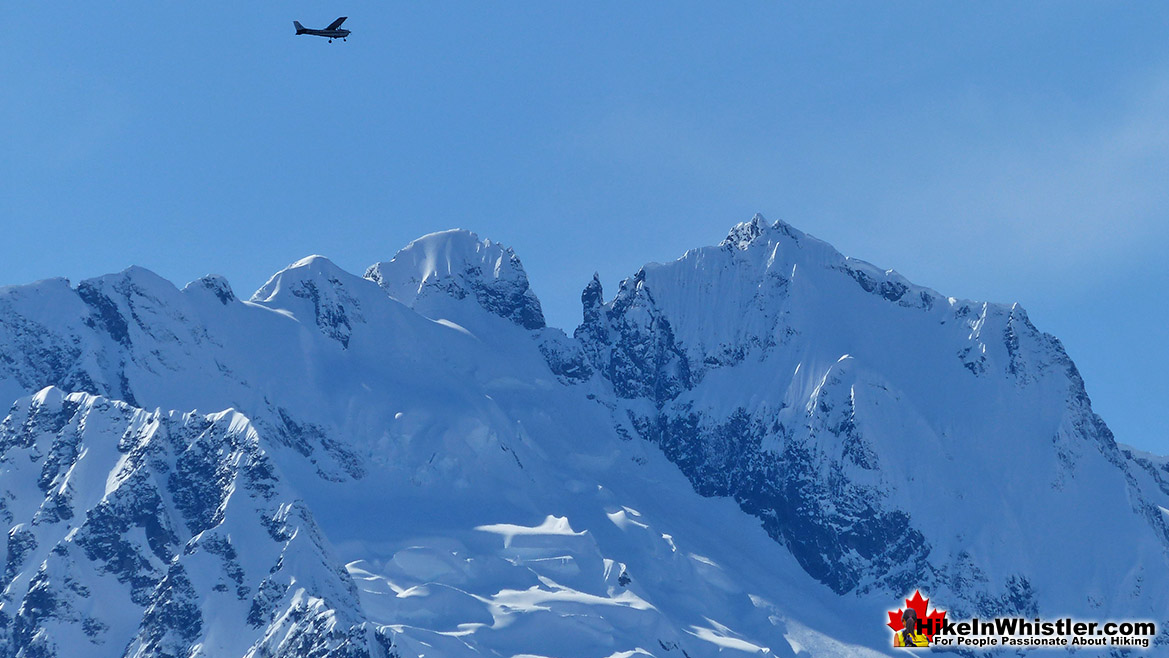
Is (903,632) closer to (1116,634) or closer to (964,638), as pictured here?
(964,638)

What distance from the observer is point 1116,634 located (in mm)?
185250

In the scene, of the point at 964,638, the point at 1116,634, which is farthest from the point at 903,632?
A: the point at 1116,634

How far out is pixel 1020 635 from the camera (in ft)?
584

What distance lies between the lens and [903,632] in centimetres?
17588

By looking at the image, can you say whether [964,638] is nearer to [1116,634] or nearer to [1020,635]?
[1020,635]

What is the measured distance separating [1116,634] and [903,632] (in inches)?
854

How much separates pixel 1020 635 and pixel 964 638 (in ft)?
19.2

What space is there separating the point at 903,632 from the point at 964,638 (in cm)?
487

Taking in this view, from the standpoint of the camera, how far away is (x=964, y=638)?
175000 mm

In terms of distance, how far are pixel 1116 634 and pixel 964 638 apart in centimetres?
1798
